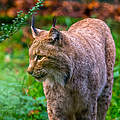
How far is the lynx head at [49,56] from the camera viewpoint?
128 inches

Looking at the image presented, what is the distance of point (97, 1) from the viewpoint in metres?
8.48

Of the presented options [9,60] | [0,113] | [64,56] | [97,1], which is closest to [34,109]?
[0,113]

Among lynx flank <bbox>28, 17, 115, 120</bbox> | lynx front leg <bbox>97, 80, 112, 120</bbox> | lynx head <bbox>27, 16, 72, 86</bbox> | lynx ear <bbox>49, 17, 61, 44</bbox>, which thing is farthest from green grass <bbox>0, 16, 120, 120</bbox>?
lynx ear <bbox>49, 17, 61, 44</bbox>

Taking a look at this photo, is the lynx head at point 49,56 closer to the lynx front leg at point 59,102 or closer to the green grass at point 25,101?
the lynx front leg at point 59,102

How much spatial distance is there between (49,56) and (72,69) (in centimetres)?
30

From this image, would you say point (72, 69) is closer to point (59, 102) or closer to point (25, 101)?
point (59, 102)

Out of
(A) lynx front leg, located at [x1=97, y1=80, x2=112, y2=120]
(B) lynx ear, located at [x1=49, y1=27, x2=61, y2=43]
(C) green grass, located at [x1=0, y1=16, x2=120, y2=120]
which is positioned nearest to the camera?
(B) lynx ear, located at [x1=49, y1=27, x2=61, y2=43]

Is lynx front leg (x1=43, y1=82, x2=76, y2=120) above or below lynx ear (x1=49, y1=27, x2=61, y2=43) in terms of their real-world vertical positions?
below

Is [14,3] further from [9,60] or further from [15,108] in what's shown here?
[15,108]

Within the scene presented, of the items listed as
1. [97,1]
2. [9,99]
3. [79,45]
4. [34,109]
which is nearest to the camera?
[79,45]

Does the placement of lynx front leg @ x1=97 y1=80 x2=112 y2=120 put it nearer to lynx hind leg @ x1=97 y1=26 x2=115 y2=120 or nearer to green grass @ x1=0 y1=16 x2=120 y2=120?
lynx hind leg @ x1=97 y1=26 x2=115 y2=120

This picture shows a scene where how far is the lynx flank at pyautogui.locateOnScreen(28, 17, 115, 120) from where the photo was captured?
10.7 feet

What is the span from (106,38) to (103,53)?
33cm

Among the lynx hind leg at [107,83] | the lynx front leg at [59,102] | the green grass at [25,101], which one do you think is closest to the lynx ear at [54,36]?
the lynx front leg at [59,102]
